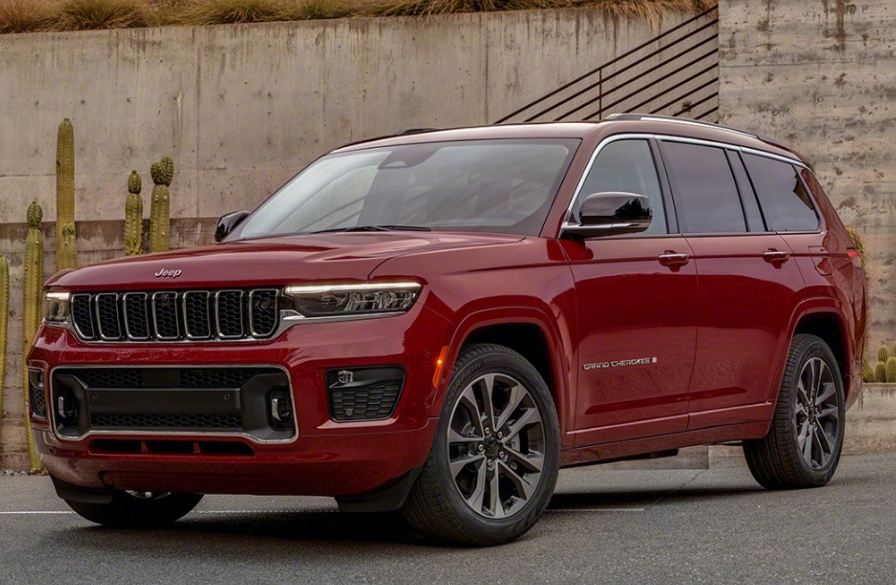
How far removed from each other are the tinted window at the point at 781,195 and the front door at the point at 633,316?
4.01ft

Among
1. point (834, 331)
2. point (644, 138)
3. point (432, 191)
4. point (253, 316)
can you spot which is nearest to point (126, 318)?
point (253, 316)

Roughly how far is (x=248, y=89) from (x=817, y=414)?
15170 millimetres

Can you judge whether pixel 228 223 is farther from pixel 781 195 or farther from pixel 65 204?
pixel 65 204

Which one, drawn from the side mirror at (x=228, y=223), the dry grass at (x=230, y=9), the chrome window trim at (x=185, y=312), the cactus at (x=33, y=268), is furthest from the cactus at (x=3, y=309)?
the chrome window trim at (x=185, y=312)

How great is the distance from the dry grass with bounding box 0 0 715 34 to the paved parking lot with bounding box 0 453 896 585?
14.2m

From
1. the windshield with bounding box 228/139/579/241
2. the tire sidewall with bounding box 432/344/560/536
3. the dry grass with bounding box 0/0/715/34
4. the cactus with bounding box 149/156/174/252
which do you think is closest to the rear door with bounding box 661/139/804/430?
the windshield with bounding box 228/139/579/241

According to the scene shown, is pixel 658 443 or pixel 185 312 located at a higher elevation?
pixel 185 312

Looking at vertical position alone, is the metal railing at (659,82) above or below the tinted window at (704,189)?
above

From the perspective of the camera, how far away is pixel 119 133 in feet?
76.3

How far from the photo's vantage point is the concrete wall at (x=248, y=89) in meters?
21.8

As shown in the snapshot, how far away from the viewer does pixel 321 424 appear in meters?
5.81

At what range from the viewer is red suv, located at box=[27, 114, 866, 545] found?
19.2 feet

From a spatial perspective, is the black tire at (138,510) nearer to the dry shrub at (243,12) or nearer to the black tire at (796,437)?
the black tire at (796,437)

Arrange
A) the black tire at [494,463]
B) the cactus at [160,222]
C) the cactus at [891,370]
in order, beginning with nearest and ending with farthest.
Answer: the black tire at [494,463], the cactus at [891,370], the cactus at [160,222]
